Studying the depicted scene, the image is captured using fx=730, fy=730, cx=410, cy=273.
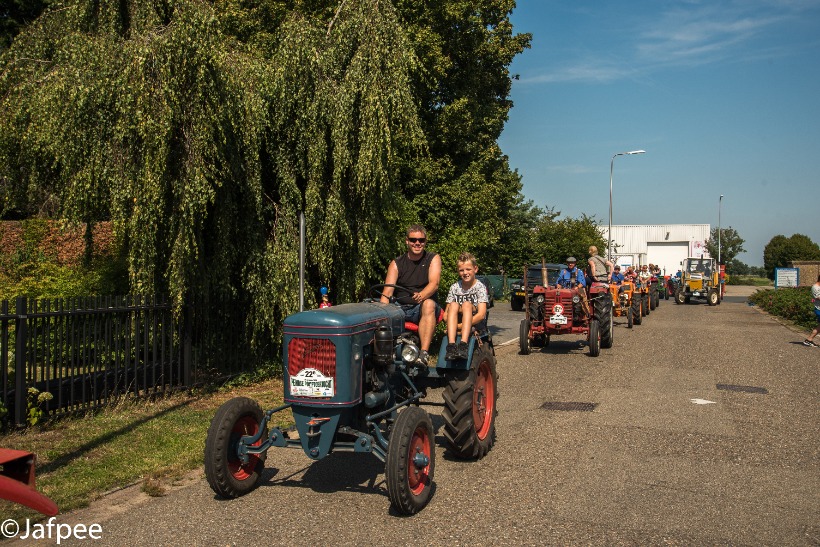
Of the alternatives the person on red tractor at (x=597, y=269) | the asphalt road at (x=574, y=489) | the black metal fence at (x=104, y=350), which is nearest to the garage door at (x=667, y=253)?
the person on red tractor at (x=597, y=269)

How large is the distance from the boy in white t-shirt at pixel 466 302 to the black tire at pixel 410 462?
1.46 metres

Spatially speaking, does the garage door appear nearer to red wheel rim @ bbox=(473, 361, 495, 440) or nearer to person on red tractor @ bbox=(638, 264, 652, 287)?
person on red tractor @ bbox=(638, 264, 652, 287)

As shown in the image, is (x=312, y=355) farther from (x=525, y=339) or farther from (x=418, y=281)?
(x=525, y=339)

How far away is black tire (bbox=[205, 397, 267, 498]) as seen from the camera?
538 centimetres

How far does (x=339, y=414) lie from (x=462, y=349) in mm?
1588

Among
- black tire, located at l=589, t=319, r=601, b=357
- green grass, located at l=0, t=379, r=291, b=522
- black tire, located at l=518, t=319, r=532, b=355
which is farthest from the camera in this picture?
black tire, located at l=518, t=319, r=532, b=355

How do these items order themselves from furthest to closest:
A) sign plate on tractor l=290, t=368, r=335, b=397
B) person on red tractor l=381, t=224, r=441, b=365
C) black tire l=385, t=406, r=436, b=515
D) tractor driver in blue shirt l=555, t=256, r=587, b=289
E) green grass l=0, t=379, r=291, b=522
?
tractor driver in blue shirt l=555, t=256, r=587, b=289 → person on red tractor l=381, t=224, r=441, b=365 → green grass l=0, t=379, r=291, b=522 → sign plate on tractor l=290, t=368, r=335, b=397 → black tire l=385, t=406, r=436, b=515

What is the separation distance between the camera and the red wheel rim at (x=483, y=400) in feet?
23.0

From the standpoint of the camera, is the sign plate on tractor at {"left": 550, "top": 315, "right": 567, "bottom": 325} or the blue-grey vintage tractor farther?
the sign plate on tractor at {"left": 550, "top": 315, "right": 567, "bottom": 325}

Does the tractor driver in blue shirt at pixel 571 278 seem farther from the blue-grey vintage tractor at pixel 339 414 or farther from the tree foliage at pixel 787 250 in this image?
the tree foliage at pixel 787 250

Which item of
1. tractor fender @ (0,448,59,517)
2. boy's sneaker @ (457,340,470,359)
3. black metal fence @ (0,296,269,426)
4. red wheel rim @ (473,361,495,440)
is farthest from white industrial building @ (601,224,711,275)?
tractor fender @ (0,448,59,517)

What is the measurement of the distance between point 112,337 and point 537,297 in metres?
8.68

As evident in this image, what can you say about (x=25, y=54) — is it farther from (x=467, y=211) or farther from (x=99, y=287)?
Result: (x=467, y=211)

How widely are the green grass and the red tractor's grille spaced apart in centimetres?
153
